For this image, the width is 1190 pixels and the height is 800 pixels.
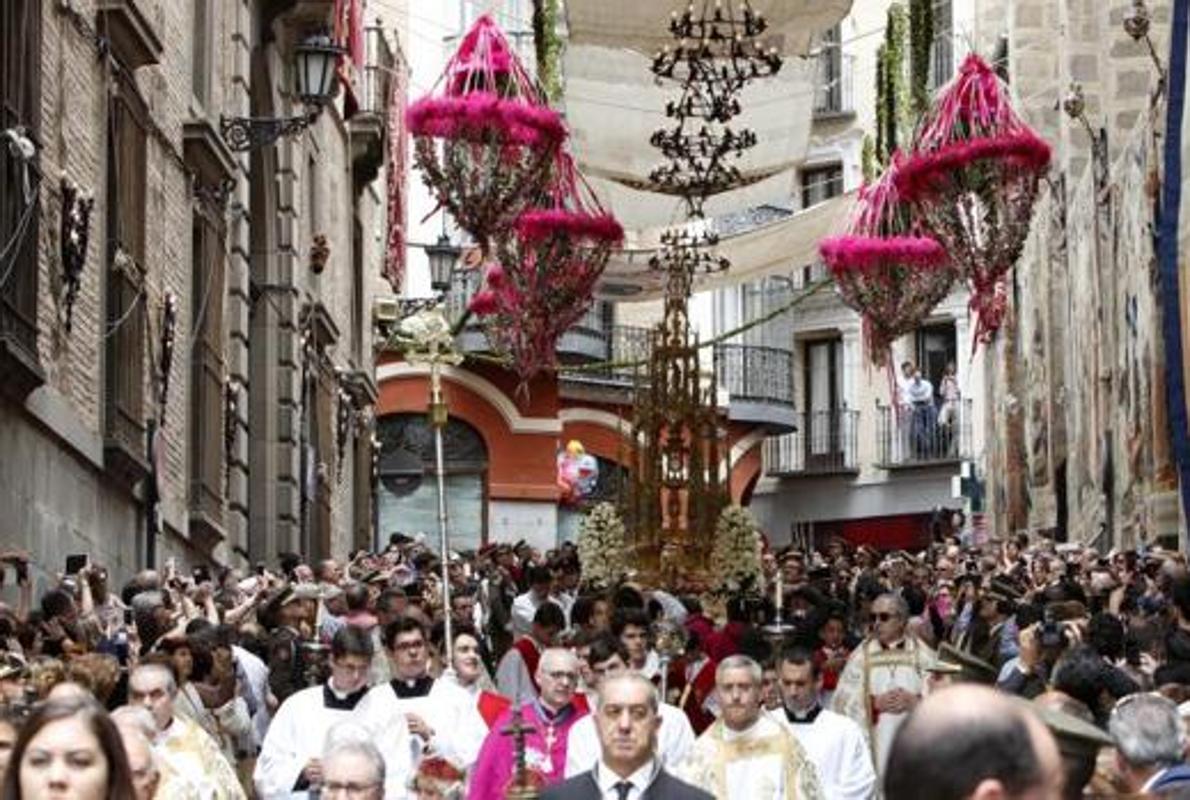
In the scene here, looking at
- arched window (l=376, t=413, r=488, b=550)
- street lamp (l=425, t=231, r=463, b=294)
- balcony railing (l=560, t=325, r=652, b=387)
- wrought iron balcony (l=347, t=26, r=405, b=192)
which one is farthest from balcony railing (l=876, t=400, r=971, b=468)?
street lamp (l=425, t=231, r=463, b=294)

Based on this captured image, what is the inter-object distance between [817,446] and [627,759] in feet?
157

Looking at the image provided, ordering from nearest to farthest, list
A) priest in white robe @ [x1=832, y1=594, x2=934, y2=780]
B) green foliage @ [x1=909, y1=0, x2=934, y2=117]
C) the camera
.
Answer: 1. the camera
2. priest in white robe @ [x1=832, y1=594, x2=934, y2=780]
3. green foliage @ [x1=909, y1=0, x2=934, y2=117]

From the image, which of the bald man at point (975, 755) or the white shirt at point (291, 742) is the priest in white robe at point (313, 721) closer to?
the white shirt at point (291, 742)

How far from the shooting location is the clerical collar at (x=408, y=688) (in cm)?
1609

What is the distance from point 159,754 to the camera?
12906 mm

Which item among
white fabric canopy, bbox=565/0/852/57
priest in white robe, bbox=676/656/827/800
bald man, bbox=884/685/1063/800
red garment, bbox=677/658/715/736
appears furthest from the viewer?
white fabric canopy, bbox=565/0/852/57

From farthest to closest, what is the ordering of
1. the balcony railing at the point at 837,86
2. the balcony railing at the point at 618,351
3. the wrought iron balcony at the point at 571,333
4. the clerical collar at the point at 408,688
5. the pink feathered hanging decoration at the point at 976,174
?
the balcony railing at the point at 837,86 < the balcony railing at the point at 618,351 < the wrought iron balcony at the point at 571,333 < the pink feathered hanging decoration at the point at 976,174 < the clerical collar at the point at 408,688

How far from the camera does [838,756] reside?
54.1ft

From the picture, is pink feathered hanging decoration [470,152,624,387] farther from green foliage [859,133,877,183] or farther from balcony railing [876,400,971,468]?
balcony railing [876,400,971,468]

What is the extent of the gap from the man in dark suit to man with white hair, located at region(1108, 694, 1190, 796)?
2.13 meters

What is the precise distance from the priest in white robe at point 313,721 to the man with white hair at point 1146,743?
5033 mm

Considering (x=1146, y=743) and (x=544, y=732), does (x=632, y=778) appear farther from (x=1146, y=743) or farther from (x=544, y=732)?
(x=544, y=732)

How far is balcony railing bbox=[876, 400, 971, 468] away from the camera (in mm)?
57719

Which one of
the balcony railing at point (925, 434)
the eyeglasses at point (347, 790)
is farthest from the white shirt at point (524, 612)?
the balcony railing at point (925, 434)
